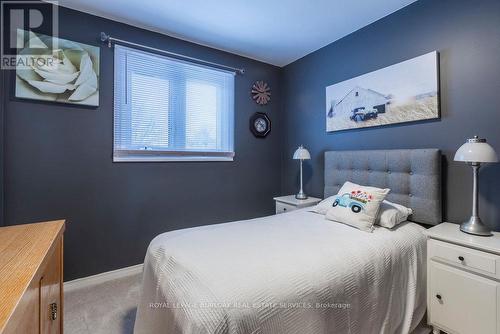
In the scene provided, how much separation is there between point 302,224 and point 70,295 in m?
2.04

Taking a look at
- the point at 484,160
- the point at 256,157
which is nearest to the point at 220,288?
the point at 484,160

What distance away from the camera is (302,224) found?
1810 mm

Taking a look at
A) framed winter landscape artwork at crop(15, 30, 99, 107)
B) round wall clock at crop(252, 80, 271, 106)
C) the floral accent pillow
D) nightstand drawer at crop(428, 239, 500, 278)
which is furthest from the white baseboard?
nightstand drawer at crop(428, 239, 500, 278)

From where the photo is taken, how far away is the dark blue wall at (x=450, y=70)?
5.36 feet

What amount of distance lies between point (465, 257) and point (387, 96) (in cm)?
143

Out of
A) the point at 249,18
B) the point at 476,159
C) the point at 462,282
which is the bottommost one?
the point at 462,282

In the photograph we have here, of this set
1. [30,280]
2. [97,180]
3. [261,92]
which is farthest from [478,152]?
[97,180]

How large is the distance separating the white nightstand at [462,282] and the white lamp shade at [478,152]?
0.49 m

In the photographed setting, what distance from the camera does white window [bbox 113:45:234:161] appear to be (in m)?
2.29

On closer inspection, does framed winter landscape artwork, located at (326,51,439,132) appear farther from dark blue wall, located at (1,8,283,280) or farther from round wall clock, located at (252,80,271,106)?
dark blue wall, located at (1,8,283,280)

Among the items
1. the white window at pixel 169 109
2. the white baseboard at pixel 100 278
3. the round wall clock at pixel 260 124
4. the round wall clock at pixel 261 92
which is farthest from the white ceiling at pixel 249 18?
the white baseboard at pixel 100 278

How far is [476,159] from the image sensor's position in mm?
1436

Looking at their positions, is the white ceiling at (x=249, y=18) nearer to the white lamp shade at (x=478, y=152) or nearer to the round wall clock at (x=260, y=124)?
the round wall clock at (x=260, y=124)

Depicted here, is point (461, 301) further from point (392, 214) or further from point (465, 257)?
point (392, 214)
